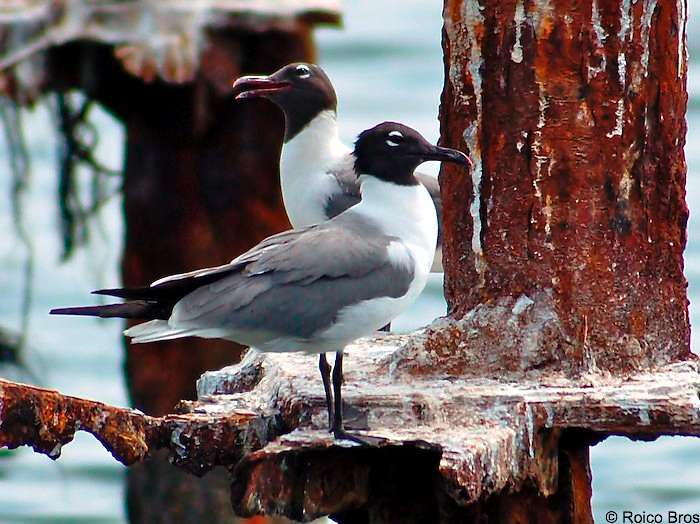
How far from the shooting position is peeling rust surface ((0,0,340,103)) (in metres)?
9.90

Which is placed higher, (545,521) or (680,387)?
(680,387)

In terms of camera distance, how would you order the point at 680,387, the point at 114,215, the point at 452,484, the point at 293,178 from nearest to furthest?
the point at 452,484 → the point at 680,387 → the point at 293,178 → the point at 114,215

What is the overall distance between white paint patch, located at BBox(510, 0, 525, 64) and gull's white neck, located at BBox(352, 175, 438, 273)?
72 centimetres

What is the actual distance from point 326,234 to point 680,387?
1.31 metres

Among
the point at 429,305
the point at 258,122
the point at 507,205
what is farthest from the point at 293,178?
the point at 429,305

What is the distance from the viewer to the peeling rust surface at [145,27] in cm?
990

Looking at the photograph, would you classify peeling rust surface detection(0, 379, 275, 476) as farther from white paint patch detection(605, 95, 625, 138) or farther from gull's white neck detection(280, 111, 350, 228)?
gull's white neck detection(280, 111, 350, 228)

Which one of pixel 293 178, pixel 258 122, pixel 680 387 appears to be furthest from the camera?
pixel 258 122

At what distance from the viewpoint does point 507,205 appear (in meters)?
5.95

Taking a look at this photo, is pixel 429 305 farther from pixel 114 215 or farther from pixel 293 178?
pixel 293 178

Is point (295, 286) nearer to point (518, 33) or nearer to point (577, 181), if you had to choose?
point (577, 181)

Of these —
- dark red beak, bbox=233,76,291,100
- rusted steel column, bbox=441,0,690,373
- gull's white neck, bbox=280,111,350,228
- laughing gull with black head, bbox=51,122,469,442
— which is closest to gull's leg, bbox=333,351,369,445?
laughing gull with black head, bbox=51,122,469,442

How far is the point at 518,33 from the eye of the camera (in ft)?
19.2

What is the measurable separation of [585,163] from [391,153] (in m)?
0.88
